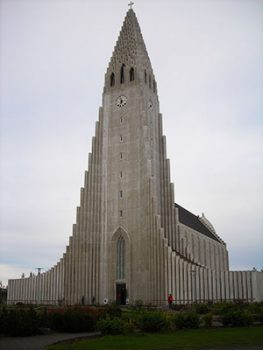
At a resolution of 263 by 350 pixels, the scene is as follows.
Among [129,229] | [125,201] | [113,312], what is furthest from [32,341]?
[125,201]

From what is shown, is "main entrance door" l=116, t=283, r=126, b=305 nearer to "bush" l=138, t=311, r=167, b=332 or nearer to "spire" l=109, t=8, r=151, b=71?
"spire" l=109, t=8, r=151, b=71

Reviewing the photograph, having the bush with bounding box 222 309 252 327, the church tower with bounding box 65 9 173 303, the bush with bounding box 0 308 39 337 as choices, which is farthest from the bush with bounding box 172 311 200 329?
the church tower with bounding box 65 9 173 303

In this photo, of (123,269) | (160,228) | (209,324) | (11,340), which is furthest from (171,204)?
(11,340)

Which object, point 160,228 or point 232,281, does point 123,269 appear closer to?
point 160,228

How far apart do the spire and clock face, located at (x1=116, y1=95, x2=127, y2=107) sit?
15.1ft

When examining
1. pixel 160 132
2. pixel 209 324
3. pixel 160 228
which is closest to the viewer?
pixel 209 324

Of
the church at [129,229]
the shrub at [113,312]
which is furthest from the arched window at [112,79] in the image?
the shrub at [113,312]

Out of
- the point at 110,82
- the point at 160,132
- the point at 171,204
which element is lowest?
the point at 171,204

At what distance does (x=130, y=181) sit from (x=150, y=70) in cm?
1667

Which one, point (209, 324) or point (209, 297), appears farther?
point (209, 297)

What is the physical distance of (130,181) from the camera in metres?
50.8

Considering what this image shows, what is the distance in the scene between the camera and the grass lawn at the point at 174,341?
14344mm

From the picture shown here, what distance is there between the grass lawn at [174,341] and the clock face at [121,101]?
1558 inches

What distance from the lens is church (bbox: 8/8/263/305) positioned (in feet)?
144
